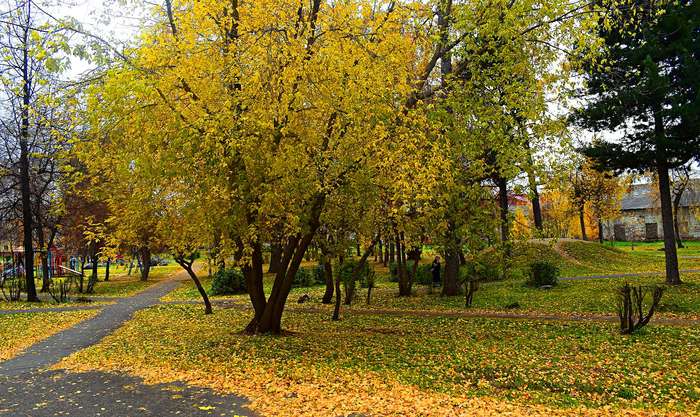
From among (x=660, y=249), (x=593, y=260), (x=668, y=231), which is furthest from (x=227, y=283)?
(x=660, y=249)

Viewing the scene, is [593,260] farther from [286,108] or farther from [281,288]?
[286,108]

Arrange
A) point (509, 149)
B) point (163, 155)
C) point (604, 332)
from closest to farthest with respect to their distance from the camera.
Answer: point (163, 155)
point (509, 149)
point (604, 332)

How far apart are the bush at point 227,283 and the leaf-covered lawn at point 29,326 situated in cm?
617

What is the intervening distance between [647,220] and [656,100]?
46.1 metres

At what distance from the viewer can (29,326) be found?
45.7ft

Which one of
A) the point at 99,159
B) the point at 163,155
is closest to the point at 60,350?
the point at 99,159

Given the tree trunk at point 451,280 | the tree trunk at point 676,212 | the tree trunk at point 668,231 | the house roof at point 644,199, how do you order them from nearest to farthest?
the tree trunk at point 668,231, the tree trunk at point 451,280, the tree trunk at point 676,212, the house roof at point 644,199

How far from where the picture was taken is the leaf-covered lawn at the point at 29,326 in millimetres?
11148

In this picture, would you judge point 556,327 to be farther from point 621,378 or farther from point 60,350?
point 60,350

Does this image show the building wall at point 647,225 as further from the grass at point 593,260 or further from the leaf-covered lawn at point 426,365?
the leaf-covered lawn at point 426,365

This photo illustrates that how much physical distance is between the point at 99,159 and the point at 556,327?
10.3 metres

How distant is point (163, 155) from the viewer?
8.30 metres

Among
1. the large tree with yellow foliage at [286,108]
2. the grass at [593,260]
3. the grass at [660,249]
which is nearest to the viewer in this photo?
the large tree with yellow foliage at [286,108]

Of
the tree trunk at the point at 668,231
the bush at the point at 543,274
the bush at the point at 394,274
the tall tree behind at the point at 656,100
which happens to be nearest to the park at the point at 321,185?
the tall tree behind at the point at 656,100
